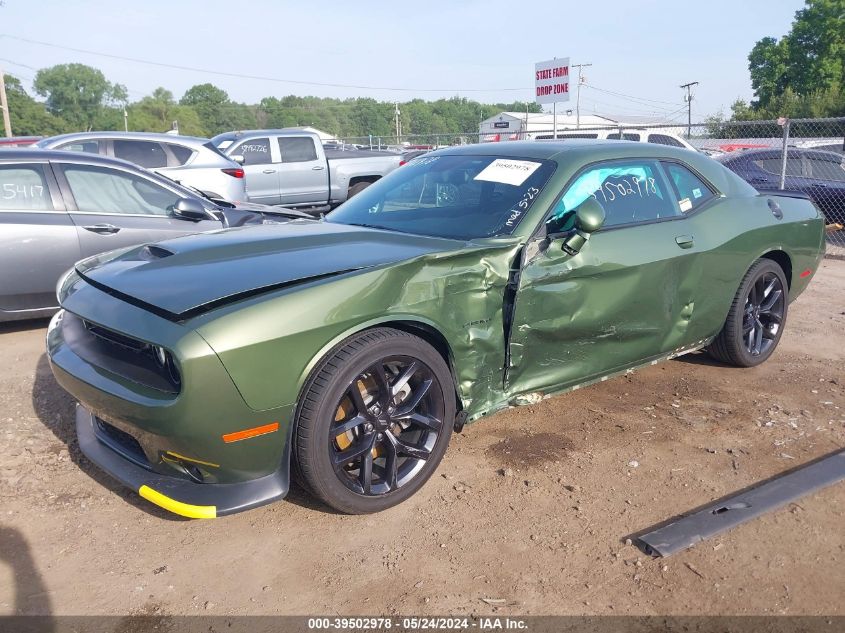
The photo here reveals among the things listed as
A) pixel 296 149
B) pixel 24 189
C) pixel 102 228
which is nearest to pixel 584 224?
pixel 102 228

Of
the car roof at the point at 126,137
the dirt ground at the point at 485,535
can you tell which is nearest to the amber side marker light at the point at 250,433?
the dirt ground at the point at 485,535

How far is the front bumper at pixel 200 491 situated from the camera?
262 centimetres

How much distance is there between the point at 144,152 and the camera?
933 centimetres

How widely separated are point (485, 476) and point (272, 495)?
3.68 feet

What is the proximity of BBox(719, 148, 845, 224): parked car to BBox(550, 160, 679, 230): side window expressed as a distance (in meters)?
7.97

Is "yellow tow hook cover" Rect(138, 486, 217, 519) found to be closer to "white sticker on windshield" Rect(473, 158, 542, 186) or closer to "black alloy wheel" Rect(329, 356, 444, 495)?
"black alloy wheel" Rect(329, 356, 444, 495)

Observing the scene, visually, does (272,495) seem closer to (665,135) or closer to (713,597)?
(713,597)

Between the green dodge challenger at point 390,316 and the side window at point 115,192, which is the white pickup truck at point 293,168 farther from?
the green dodge challenger at point 390,316

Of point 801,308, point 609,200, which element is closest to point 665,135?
point 801,308

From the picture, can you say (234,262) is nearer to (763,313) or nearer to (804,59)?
(763,313)

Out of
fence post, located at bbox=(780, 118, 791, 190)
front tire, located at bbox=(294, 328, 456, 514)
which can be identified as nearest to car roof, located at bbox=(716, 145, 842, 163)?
fence post, located at bbox=(780, 118, 791, 190)

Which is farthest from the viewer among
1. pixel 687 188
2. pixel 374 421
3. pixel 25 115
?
pixel 25 115

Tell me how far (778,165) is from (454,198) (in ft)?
31.3

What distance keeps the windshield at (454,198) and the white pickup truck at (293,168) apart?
8337mm
